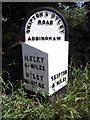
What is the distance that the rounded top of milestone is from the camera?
4758mm

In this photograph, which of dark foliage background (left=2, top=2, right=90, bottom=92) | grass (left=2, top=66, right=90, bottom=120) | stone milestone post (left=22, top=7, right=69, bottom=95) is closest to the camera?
grass (left=2, top=66, right=90, bottom=120)

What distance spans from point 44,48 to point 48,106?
2.36 ft

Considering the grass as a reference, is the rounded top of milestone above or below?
above

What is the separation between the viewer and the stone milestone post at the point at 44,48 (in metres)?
4.68

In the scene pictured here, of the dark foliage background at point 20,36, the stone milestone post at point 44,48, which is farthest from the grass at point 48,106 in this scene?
the dark foliage background at point 20,36

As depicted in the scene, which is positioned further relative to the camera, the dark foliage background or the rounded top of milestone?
the dark foliage background

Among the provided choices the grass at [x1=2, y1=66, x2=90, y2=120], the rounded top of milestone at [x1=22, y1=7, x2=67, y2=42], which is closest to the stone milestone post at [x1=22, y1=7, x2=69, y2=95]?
the rounded top of milestone at [x1=22, y1=7, x2=67, y2=42]

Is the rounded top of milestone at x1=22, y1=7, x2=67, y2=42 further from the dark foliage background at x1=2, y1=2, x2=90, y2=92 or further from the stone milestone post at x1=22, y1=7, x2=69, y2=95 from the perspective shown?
the dark foliage background at x1=2, y1=2, x2=90, y2=92

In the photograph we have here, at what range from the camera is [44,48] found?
4.70m

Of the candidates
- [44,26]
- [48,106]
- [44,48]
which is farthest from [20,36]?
[48,106]

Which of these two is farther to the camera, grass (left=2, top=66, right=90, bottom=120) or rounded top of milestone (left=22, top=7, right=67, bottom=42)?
rounded top of milestone (left=22, top=7, right=67, bottom=42)

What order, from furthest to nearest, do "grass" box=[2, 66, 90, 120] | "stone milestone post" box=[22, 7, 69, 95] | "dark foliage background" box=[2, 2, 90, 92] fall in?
"dark foliage background" box=[2, 2, 90, 92]
"stone milestone post" box=[22, 7, 69, 95]
"grass" box=[2, 66, 90, 120]

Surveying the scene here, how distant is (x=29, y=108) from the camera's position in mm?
4508

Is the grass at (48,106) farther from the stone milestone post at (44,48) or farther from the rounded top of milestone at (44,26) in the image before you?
the rounded top of milestone at (44,26)
